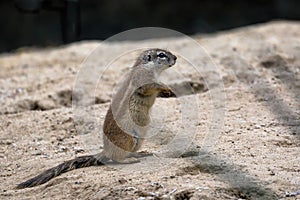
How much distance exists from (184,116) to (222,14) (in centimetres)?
509

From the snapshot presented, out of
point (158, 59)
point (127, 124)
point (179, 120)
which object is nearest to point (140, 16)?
point (179, 120)

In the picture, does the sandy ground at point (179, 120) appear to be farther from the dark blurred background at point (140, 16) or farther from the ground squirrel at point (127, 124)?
the dark blurred background at point (140, 16)

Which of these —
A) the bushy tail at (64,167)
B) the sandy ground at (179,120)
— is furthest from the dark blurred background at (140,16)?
the bushy tail at (64,167)

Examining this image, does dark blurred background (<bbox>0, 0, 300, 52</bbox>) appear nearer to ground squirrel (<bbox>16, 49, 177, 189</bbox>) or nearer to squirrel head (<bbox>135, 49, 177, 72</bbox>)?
squirrel head (<bbox>135, 49, 177, 72</bbox>)

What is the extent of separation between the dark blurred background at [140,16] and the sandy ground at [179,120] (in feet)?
7.55

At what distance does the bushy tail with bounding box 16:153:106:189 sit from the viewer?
376 centimetres

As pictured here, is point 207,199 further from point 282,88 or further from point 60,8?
point 60,8

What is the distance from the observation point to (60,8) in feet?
21.7

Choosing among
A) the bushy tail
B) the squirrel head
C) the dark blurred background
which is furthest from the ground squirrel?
the dark blurred background

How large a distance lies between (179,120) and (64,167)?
39.1 inches

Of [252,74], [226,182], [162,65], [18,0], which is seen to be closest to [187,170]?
[226,182]

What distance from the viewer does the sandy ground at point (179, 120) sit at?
3.47 m

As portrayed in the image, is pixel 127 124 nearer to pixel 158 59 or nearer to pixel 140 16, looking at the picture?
pixel 158 59

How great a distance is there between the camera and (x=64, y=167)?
3.84 meters
